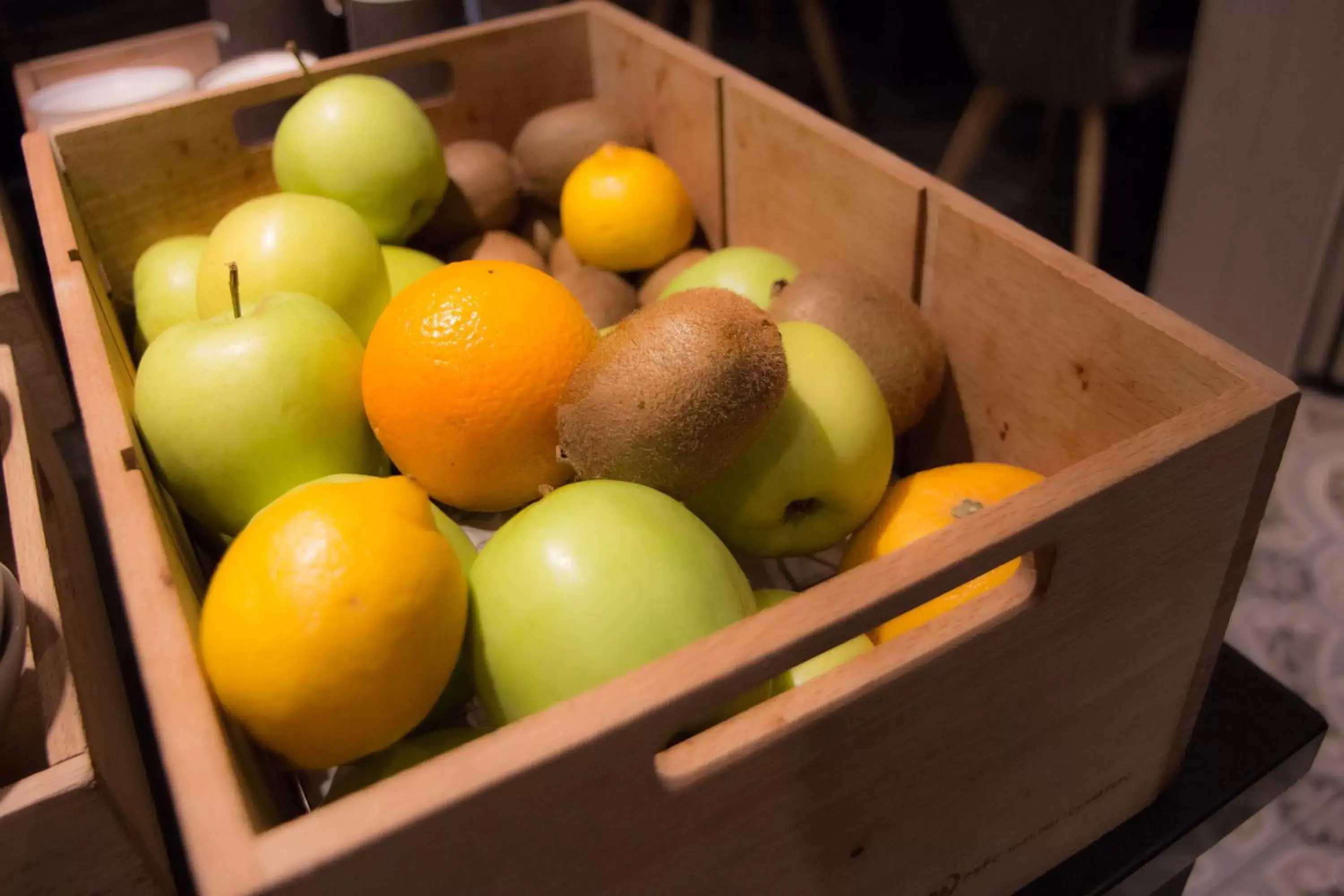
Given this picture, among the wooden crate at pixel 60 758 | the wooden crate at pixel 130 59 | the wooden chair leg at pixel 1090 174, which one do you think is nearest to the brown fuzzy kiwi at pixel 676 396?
the wooden crate at pixel 60 758

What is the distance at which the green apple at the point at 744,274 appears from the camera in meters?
0.61

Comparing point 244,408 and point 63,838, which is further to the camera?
point 244,408

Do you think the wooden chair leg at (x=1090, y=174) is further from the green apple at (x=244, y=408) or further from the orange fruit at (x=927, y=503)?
the green apple at (x=244, y=408)

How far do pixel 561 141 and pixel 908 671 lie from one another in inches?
21.5

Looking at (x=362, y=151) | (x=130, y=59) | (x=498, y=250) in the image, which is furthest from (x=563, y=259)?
(x=130, y=59)

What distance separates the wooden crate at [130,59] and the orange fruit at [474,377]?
0.66 m

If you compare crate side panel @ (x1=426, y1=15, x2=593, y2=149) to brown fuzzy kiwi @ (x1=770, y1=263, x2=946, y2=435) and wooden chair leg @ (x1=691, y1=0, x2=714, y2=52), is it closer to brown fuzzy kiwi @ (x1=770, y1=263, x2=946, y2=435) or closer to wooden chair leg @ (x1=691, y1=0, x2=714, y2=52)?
brown fuzzy kiwi @ (x1=770, y1=263, x2=946, y2=435)

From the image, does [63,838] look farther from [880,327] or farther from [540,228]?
[540,228]

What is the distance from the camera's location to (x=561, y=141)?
76cm

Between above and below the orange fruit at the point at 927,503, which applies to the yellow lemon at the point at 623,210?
above

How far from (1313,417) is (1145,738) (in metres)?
1.20

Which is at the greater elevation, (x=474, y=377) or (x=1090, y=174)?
(x=474, y=377)

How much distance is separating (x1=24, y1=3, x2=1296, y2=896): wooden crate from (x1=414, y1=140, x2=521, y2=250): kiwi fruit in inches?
8.9

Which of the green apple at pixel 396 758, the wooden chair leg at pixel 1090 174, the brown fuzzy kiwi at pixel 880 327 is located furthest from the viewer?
the wooden chair leg at pixel 1090 174
